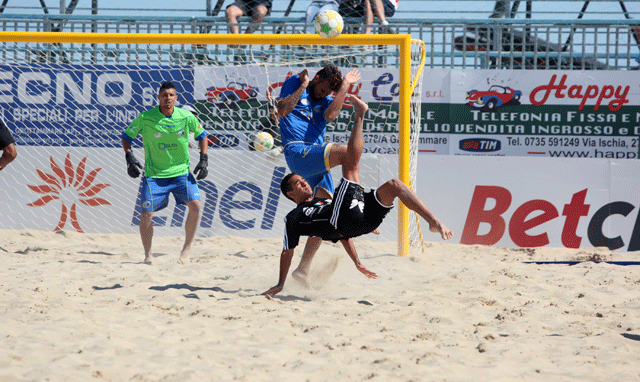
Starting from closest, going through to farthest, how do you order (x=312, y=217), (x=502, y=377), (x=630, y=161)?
(x=502, y=377) < (x=312, y=217) < (x=630, y=161)

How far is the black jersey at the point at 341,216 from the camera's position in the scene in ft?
11.6

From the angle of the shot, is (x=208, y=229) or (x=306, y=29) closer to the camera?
(x=208, y=229)

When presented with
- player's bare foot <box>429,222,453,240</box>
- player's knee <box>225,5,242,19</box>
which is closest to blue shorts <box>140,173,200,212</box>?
player's bare foot <box>429,222,453,240</box>

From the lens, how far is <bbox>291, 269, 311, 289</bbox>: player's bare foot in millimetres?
4063

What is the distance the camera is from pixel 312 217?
3.68 metres

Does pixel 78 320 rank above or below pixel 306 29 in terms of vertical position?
below

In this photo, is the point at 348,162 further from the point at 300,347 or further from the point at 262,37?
the point at 262,37

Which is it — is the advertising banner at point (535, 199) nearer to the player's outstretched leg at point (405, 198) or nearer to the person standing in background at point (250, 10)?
the player's outstretched leg at point (405, 198)

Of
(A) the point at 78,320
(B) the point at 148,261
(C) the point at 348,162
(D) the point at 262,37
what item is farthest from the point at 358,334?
(D) the point at 262,37

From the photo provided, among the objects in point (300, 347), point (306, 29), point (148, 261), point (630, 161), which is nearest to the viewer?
point (300, 347)

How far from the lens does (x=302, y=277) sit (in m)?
4.09

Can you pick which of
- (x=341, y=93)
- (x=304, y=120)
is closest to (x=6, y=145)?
(x=304, y=120)

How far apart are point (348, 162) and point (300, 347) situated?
58.0 inches

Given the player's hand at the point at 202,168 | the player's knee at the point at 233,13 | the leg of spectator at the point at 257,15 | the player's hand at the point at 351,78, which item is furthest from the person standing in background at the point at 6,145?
the leg of spectator at the point at 257,15
